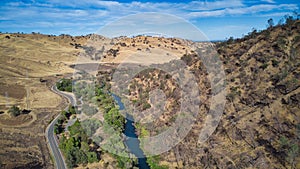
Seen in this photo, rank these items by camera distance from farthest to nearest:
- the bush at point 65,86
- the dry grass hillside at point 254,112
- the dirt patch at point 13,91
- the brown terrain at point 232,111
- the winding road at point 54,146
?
the bush at point 65,86
the dirt patch at point 13,91
the winding road at point 54,146
the brown terrain at point 232,111
the dry grass hillside at point 254,112

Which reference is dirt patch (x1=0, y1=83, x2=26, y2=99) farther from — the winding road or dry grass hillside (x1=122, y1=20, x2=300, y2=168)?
dry grass hillside (x1=122, y1=20, x2=300, y2=168)

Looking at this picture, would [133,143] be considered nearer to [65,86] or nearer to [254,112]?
[254,112]

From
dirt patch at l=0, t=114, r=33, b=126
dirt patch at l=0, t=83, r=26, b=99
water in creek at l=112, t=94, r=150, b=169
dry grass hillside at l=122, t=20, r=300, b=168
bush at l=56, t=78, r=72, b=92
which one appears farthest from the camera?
bush at l=56, t=78, r=72, b=92

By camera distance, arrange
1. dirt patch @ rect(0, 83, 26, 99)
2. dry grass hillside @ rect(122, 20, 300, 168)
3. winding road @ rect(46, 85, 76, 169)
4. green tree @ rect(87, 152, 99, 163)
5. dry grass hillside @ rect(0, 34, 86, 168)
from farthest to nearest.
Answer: dirt patch @ rect(0, 83, 26, 99)
dry grass hillside @ rect(0, 34, 86, 168)
green tree @ rect(87, 152, 99, 163)
winding road @ rect(46, 85, 76, 169)
dry grass hillside @ rect(122, 20, 300, 168)

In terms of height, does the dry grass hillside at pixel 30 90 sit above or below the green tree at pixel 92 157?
above

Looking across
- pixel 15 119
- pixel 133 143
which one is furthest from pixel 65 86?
pixel 133 143

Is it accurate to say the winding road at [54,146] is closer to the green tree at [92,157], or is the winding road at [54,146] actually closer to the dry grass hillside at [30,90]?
the dry grass hillside at [30,90]

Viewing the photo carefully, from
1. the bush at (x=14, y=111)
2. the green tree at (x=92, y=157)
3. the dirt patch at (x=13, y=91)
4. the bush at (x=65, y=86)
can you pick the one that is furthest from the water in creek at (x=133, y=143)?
the dirt patch at (x=13, y=91)

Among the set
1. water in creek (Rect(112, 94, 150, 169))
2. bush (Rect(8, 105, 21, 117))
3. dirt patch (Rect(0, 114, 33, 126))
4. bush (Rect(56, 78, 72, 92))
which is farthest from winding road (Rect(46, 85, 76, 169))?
bush (Rect(56, 78, 72, 92))

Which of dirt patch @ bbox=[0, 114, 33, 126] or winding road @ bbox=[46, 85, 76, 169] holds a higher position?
dirt patch @ bbox=[0, 114, 33, 126]

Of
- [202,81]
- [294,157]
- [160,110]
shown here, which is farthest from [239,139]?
[160,110]

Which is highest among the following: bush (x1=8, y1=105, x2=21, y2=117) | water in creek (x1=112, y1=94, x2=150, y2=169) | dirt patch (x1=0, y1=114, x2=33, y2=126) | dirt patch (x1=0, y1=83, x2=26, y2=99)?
dirt patch (x1=0, y1=83, x2=26, y2=99)
